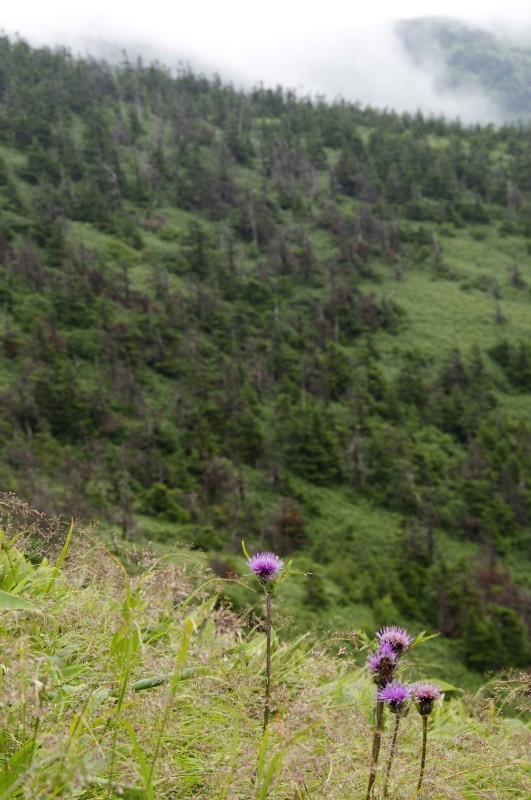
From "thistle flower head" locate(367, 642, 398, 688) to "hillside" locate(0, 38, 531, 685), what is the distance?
78cm

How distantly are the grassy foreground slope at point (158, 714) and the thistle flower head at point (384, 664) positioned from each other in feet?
0.68

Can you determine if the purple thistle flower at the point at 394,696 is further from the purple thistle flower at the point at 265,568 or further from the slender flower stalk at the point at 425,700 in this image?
the purple thistle flower at the point at 265,568

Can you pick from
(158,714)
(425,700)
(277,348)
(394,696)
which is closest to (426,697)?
(425,700)

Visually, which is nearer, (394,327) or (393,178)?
(394,327)

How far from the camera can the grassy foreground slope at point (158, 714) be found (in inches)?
56.2

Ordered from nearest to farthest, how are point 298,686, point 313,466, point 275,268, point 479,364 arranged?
1. point 298,686
2. point 313,466
3. point 479,364
4. point 275,268

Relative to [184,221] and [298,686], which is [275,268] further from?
[298,686]

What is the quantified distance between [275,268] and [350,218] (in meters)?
13.2

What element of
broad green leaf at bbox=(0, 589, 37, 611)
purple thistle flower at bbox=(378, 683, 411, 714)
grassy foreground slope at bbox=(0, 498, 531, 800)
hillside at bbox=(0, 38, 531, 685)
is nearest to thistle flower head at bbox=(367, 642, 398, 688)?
purple thistle flower at bbox=(378, 683, 411, 714)

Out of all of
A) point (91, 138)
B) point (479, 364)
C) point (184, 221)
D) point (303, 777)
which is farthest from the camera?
point (91, 138)

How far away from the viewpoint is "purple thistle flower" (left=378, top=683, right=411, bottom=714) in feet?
5.12

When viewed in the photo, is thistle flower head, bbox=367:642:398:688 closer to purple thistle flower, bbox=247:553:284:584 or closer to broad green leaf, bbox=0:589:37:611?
purple thistle flower, bbox=247:553:284:584

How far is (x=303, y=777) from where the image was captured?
4.58ft

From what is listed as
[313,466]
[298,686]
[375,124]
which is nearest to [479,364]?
[313,466]
